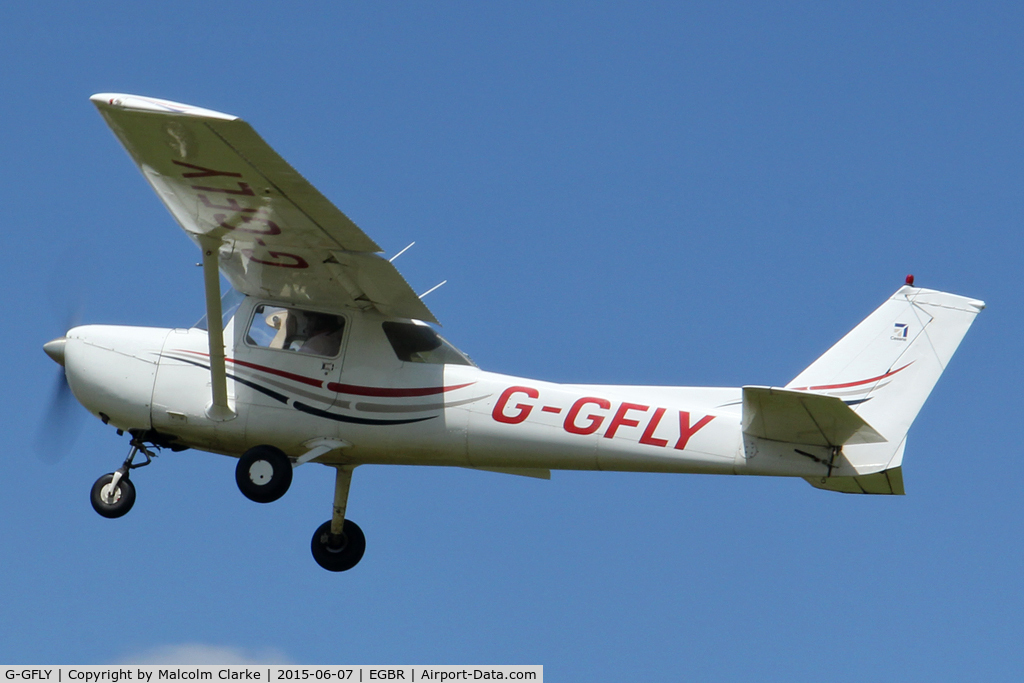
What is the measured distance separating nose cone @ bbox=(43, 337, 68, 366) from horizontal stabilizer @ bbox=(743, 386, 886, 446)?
20.7ft

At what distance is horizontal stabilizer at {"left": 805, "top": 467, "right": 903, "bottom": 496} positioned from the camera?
11.7 m

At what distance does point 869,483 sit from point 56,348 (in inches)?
292

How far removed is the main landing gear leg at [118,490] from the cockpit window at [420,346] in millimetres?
2467

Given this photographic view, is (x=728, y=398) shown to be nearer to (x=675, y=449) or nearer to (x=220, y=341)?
(x=675, y=449)

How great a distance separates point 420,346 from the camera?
41.3 ft

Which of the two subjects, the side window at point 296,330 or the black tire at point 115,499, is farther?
the black tire at point 115,499

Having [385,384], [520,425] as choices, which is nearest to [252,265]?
[385,384]

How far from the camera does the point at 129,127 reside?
34.3 feet

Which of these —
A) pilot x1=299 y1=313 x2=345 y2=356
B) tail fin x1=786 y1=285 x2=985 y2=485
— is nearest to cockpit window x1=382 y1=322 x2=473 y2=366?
pilot x1=299 y1=313 x2=345 y2=356

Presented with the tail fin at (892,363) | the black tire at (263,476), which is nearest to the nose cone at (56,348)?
the black tire at (263,476)

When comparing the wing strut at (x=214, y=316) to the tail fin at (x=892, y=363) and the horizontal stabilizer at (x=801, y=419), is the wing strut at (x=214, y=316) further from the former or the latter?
the tail fin at (x=892, y=363)

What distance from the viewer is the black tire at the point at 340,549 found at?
13578 millimetres

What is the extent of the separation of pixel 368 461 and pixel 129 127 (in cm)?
391

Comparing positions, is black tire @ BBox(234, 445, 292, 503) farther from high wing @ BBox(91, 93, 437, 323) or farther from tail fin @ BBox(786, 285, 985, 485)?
tail fin @ BBox(786, 285, 985, 485)
